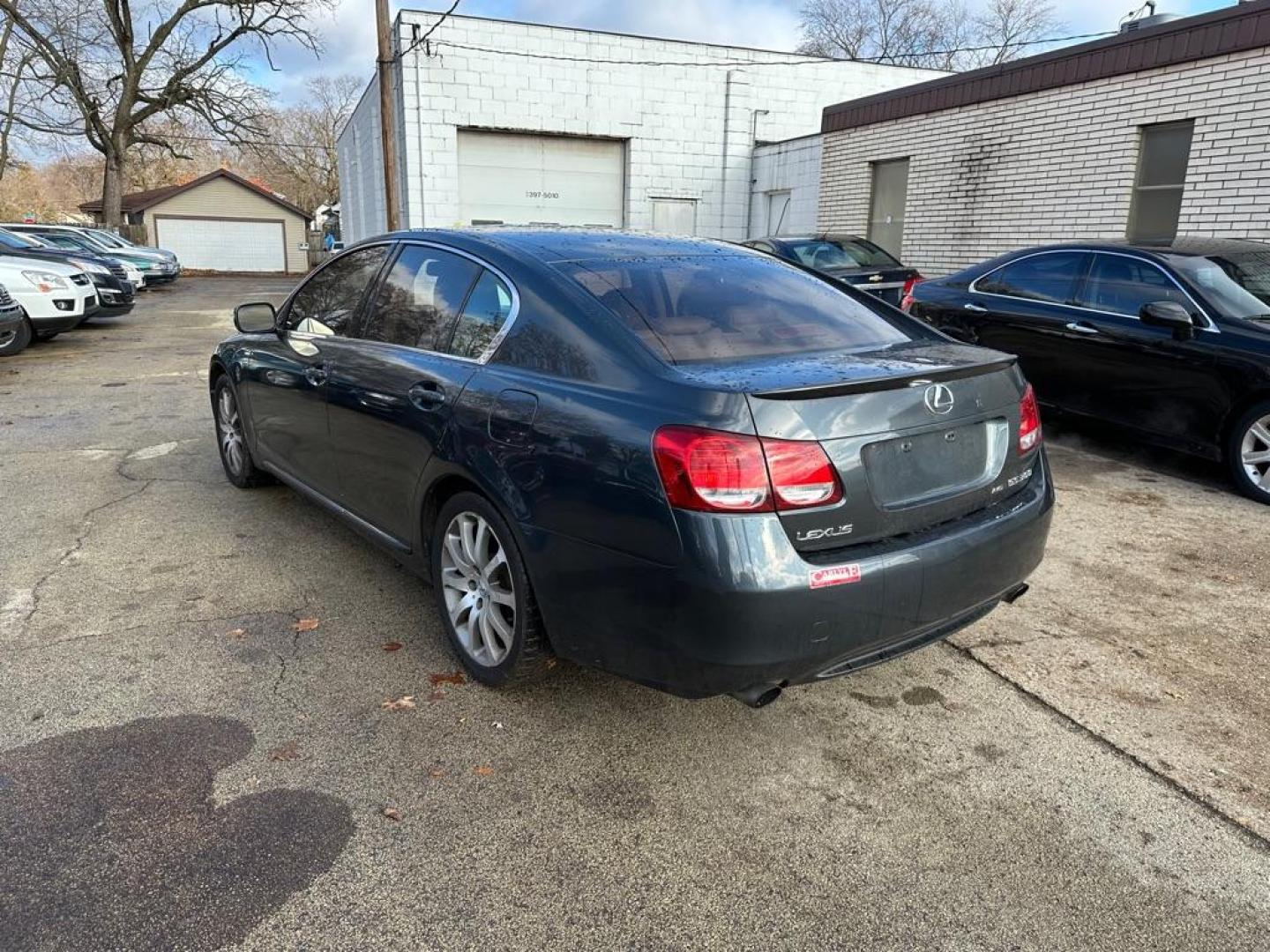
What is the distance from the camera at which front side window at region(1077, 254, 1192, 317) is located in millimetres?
6152

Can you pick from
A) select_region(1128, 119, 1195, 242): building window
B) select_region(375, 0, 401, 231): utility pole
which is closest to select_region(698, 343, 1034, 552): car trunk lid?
select_region(1128, 119, 1195, 242): building window

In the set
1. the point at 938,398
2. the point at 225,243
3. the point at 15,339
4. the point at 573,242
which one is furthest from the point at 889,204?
the point at 225,243

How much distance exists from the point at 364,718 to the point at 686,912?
4.50 feet

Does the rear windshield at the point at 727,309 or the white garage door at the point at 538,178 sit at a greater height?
the white garage door at the point at 538,178

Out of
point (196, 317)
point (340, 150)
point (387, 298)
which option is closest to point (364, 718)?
point (387, 298)

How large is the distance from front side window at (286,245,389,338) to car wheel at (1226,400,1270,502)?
5.16 m

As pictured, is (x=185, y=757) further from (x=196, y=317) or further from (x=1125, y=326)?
(x=196, y=317)

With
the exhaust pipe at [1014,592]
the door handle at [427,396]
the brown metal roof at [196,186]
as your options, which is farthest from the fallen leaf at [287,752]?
the brown metal roof at [196,186]

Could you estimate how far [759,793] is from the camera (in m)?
2.71

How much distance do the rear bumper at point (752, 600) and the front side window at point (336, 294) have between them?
1.88m

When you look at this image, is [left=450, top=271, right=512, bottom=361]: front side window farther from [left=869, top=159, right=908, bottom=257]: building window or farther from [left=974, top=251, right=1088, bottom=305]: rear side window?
[left=869, top=159, right=908, bottom=257]: building window

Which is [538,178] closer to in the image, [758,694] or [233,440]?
[233,440]

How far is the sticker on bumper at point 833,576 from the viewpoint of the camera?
2438mm

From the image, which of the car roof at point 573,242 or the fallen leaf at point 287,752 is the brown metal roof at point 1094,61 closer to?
the car roof at point 573,242
